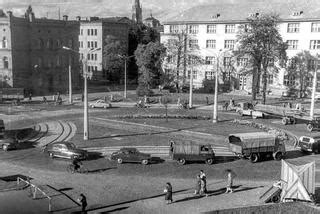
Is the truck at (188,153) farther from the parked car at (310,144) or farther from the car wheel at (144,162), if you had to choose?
the parked car at (310,144)

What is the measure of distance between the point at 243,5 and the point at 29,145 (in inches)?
2548

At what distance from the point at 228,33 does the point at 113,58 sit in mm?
27158

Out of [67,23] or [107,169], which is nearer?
[107,169]

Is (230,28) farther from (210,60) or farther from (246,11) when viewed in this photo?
(210,60)

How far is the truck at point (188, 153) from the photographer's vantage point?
111ft

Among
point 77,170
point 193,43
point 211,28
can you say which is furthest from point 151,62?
point 77,170

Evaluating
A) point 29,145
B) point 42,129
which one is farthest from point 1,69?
point 29,145

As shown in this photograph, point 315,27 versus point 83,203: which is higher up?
point 315,27

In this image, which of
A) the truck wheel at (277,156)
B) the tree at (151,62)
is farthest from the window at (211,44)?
the truck wheel at (277,156)

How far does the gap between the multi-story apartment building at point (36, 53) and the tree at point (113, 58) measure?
27.4 feet

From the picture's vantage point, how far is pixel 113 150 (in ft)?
124

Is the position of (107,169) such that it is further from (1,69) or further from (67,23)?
(67,23)

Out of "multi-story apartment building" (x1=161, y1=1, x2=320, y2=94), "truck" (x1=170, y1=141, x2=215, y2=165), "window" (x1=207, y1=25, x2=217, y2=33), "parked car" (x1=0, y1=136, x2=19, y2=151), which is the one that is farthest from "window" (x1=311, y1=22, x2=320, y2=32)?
"parked car" (x1=0, y1=136, x2=19, y2=151)

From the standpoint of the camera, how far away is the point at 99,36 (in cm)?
10350
